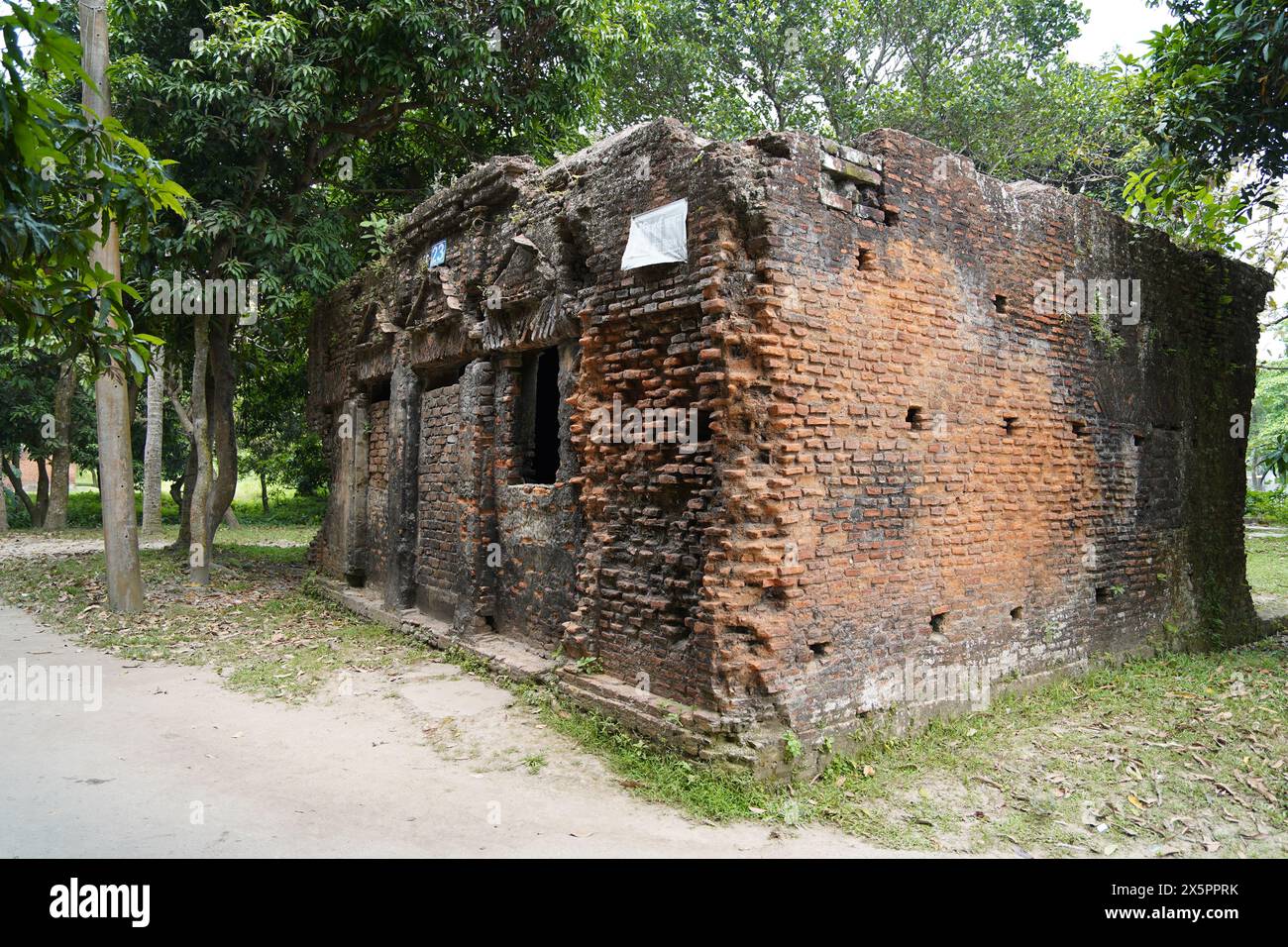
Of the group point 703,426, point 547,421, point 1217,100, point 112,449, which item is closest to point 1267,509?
point 1217,100

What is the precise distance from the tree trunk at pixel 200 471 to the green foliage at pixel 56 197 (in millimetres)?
7928

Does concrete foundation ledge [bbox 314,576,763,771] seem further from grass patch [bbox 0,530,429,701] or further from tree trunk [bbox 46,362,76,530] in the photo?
tree trunk [bbox 46,362,76,530]

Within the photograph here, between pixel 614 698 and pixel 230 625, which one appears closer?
pixel 614 698

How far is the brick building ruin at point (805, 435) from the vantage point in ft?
17.5

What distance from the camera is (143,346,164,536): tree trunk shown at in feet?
57.4

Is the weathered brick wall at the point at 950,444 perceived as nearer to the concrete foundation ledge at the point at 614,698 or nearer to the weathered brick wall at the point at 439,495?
the concrete foundation ledge at the point at 614,698

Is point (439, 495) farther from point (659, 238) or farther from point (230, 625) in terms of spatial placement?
point (659, 238)

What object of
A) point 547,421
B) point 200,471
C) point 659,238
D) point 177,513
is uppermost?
point 659,238

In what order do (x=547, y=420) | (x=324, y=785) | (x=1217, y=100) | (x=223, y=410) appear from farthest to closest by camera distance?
(x=223, y=410) < (x=547, y=420) < (x=1217, y=100) < (x=324, y=785)

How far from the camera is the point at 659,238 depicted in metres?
5.80

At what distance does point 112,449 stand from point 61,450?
516 inches

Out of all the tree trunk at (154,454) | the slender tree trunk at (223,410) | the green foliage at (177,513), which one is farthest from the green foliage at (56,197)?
the green foliage at (177,513)

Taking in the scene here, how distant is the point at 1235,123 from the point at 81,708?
11.7 metres

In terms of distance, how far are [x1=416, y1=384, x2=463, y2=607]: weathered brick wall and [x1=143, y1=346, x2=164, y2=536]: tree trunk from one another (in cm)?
1013
